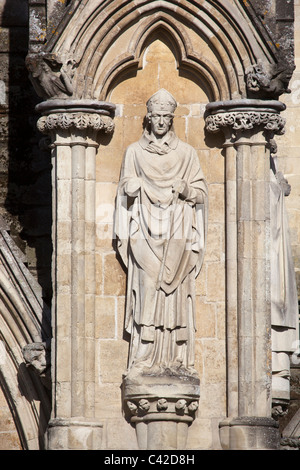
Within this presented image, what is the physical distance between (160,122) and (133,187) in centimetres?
63

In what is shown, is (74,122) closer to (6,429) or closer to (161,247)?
(161,247)

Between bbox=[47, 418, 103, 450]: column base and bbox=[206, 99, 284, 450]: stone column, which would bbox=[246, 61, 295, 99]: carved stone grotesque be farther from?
bbox=[47, 418, 103, 450]: column base

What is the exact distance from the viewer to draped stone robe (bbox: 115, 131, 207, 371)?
52.3 ft

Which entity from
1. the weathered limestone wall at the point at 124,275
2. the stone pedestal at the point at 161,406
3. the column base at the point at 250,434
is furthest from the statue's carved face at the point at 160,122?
the column base at the point at 250,434

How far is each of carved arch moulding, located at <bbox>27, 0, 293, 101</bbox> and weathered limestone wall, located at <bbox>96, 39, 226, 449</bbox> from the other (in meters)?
0.18

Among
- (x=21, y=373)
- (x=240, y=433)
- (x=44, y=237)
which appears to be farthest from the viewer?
(x=44, y=237)

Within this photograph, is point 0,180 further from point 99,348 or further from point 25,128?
point 99,348

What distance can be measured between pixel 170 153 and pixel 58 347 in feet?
6.35

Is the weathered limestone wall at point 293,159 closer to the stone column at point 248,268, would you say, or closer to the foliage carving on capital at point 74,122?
the stone column at point 248,268

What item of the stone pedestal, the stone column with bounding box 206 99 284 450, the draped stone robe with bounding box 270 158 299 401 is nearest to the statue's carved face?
the stone column with bounding box 206 99 284 450

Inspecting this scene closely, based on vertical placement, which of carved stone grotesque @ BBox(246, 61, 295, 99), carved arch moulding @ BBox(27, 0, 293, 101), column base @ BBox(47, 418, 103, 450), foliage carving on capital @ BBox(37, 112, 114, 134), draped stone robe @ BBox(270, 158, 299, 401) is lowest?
column base @ BBox(47, 418, 103, 450)

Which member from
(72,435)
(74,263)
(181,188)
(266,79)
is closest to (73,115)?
(181,188)

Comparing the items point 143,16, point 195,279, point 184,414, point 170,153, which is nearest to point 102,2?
point 143,16

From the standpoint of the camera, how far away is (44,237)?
18.3 metres
